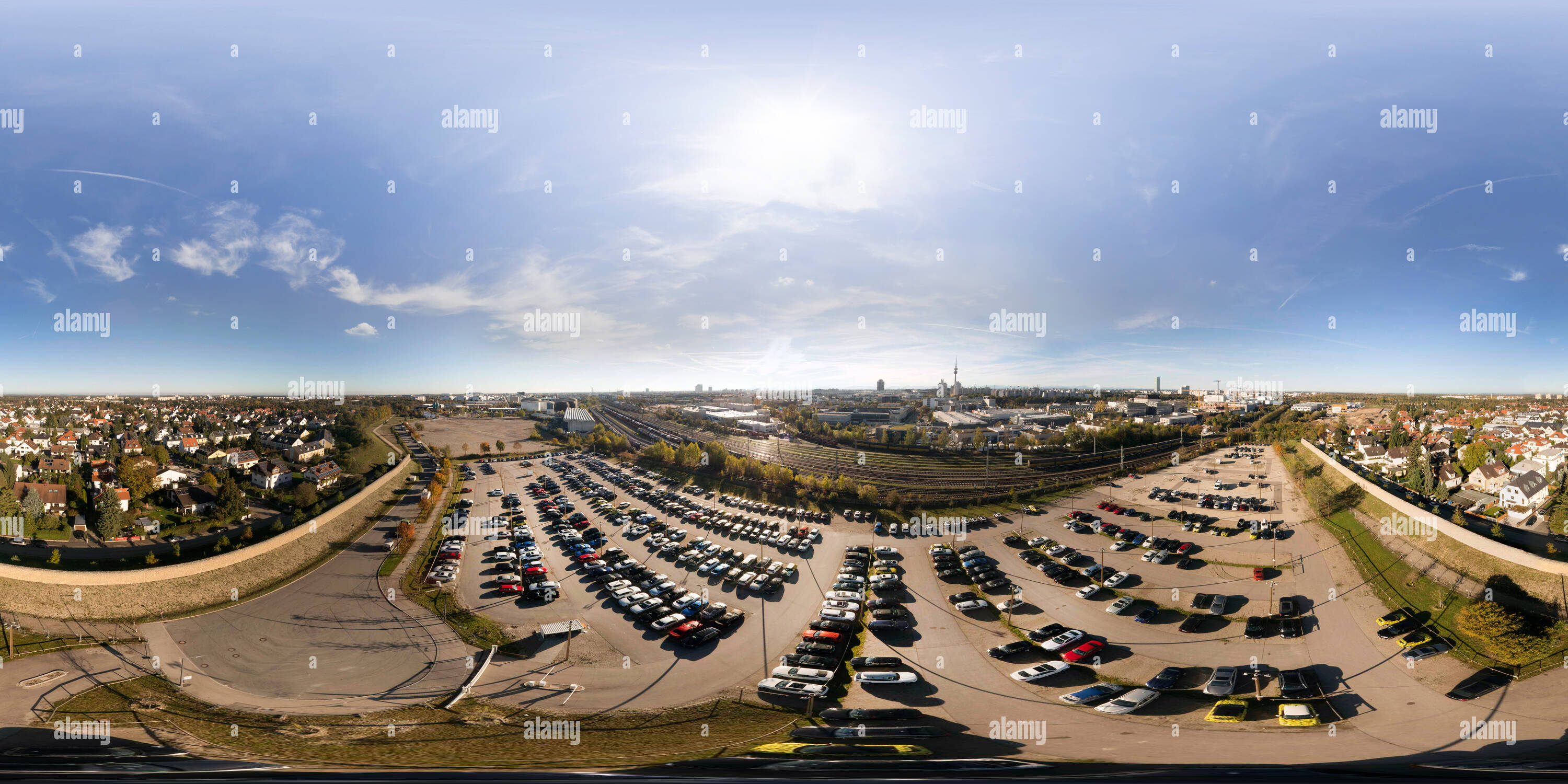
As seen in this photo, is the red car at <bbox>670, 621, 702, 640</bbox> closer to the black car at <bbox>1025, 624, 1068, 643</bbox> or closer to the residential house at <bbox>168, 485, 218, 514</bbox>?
the black car at <bbox>1025, 624, 1068, 643</bbox>

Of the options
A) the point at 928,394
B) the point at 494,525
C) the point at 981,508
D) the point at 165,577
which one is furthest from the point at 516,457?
the point at 928,394

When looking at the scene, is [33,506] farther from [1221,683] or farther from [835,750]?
[1221,683]

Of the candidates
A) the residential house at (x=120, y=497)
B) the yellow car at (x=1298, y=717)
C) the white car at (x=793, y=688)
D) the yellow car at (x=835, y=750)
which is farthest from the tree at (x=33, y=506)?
the yellow car at (x=1298, y=717)

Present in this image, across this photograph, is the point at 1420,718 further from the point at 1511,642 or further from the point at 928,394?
the point at 928,394

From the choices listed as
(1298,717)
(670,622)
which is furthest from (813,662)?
(1298,717)

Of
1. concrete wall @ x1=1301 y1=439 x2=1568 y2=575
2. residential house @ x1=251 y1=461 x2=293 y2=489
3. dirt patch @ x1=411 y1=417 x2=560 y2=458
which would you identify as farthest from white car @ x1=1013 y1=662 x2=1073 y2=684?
dirt patch @ x1=411 y1=417 x2=560 y2=458

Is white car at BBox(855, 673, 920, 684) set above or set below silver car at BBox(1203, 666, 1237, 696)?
below
